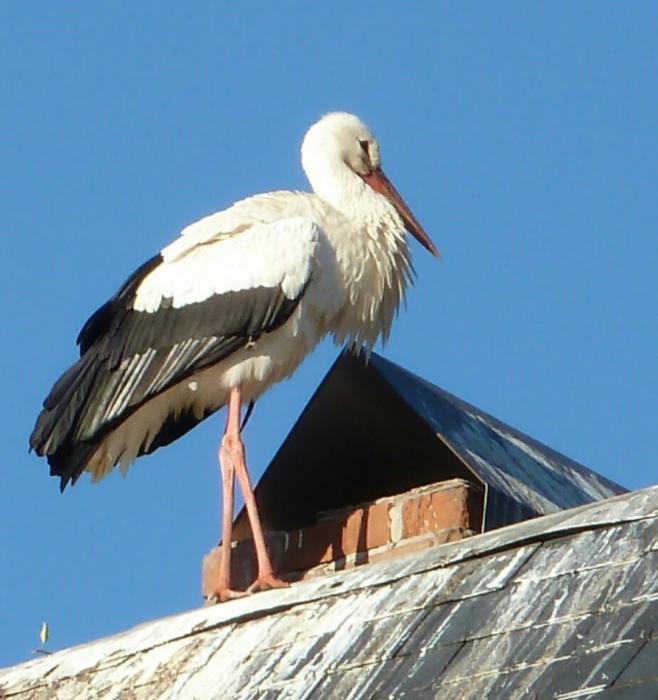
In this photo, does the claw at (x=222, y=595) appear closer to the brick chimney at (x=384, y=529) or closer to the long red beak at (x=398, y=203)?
the brick chimney at (x=384, y=529)

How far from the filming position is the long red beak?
30.3 ft

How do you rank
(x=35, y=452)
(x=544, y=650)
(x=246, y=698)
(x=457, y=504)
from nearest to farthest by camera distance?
1. (x=544, y=650)
2. (x=246, y=698)
3. (x=457, y=504)
4. (x=35, y=452)

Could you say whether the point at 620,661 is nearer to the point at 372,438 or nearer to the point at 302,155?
the point at 372,438

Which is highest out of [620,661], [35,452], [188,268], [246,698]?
[188,268]

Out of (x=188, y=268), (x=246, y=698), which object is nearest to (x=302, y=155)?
(x=188, y=268)

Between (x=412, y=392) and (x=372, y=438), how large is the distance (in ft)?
0.65

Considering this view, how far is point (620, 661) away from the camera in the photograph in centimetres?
433

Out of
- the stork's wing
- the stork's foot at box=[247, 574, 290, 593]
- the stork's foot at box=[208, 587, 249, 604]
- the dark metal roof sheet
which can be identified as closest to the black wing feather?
the stork's wing

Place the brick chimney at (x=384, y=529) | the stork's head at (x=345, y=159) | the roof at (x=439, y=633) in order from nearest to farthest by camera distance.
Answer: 1. the roof at (x=439, y=633)
2. the brick chimney at (x=384, y=529)
3. the stork's head at (x=345, y=159)

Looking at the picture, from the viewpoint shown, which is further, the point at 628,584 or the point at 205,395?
the point at 205,395

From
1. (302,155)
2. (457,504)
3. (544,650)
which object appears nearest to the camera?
(544,650)

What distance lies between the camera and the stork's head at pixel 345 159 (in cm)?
914

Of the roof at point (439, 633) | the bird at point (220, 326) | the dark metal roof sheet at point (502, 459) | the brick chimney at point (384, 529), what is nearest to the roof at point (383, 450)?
the dark metal roof sheet at point (502, 459)

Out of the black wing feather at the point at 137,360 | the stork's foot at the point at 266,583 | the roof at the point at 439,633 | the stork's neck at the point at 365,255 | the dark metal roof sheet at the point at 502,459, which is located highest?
the stork's neck at the point at 365,255
